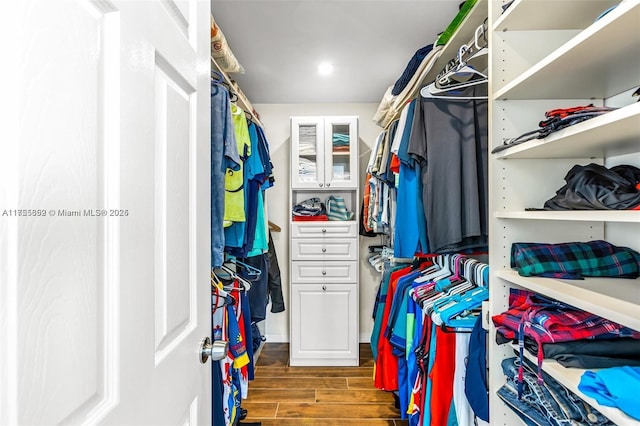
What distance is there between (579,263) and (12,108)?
1.33m

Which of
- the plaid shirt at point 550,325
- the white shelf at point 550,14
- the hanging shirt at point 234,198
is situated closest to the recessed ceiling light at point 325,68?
the hanging shirt at point 234,198

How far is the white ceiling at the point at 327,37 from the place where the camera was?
1.98m

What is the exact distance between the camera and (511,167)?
4.02 feet

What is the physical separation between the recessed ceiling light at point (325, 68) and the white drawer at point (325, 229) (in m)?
1.20

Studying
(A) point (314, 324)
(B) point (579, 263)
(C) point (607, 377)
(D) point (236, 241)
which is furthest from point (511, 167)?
(A) point (314, 324)

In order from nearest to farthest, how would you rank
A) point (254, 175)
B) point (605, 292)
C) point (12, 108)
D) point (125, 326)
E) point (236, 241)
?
point (12, 108)
point (125, 326)
point (605, 292)
point (236, 241)
point (254, 175)

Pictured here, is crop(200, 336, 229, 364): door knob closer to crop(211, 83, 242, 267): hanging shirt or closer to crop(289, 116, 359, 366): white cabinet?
crop(211, 83, 242, 267): hanging shirt

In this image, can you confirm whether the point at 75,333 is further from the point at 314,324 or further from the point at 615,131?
the point at 314,324

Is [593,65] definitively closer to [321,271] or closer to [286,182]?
[321,271]

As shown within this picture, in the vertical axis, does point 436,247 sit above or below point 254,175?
below

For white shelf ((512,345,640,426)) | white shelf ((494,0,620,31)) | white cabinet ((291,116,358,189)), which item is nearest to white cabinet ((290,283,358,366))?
white cabinet ((291,116,358,189))

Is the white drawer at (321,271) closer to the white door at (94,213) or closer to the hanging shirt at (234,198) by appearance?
the hanging shirt at (234,198)

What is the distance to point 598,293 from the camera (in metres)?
0.92

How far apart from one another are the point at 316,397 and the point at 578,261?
6.55 feet
